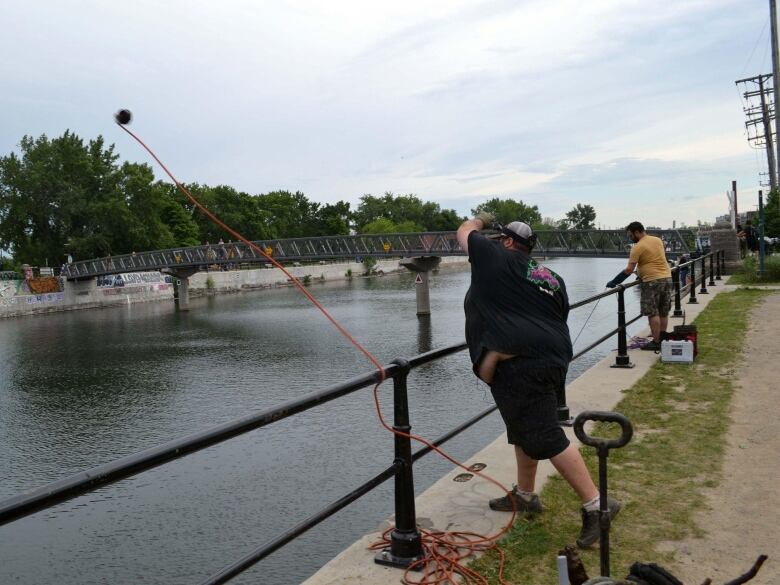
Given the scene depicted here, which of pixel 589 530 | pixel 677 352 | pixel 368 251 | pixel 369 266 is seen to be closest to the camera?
pixel 589 530

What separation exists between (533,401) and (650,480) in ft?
5.80

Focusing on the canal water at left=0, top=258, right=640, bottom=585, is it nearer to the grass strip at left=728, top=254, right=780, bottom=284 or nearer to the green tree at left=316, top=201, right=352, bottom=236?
the grass strip at left=728, top=254, right=780, bottom=284

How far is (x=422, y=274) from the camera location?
43812 millimetres

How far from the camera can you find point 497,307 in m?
3.68

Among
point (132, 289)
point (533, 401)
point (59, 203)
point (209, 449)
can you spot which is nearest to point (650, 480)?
point (533, 401)

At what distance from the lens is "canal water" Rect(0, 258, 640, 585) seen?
8.74 m

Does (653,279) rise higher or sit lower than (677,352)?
higher

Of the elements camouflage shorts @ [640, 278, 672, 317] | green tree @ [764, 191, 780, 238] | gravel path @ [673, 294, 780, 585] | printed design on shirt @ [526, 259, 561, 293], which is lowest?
gravel path @ [673, 294, 780, 585]

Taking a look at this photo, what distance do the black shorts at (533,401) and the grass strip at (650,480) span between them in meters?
0.61

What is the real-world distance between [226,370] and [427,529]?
21.9 meters

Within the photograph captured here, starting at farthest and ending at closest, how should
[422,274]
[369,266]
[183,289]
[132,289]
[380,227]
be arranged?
1. [380,227]
2. [369,266]
3. [132,289]
4. [183,289]
5. [422,274]

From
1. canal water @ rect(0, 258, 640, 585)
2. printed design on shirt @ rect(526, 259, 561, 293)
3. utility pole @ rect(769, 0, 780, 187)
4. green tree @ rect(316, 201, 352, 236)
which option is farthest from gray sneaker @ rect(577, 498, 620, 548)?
green tree @ rect(316, 201, 352, 236)

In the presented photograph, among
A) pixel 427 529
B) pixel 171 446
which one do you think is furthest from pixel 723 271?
pixel 171 446

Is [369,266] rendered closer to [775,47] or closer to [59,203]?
[59,203]
